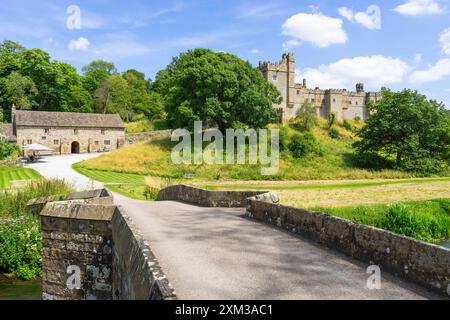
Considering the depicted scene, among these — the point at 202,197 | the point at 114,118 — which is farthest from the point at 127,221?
the point at 114,118

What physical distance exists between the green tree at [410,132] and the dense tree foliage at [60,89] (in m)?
39.8

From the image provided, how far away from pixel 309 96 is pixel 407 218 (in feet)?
213

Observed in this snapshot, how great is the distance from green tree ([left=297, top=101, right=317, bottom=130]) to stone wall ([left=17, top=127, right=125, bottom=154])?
2976cm

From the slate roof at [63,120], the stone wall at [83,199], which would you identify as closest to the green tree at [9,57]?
the slate roof at [63,120]

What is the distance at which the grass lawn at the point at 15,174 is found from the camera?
30.5 meters

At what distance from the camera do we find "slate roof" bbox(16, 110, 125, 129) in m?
50.6

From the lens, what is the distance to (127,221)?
28.3 feet

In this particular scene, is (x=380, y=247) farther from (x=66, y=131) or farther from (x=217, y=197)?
(x=66, y=131)

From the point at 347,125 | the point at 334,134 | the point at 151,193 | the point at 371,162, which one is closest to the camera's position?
the point at 151,193

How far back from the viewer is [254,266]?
718cm

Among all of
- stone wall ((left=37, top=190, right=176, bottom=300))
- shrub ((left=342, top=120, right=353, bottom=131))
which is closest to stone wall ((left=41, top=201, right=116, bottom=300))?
stone wall ((left=37, top=190, right=176, bottom=300))

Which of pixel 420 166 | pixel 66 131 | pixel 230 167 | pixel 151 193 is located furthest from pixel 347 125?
pixel 151 193
